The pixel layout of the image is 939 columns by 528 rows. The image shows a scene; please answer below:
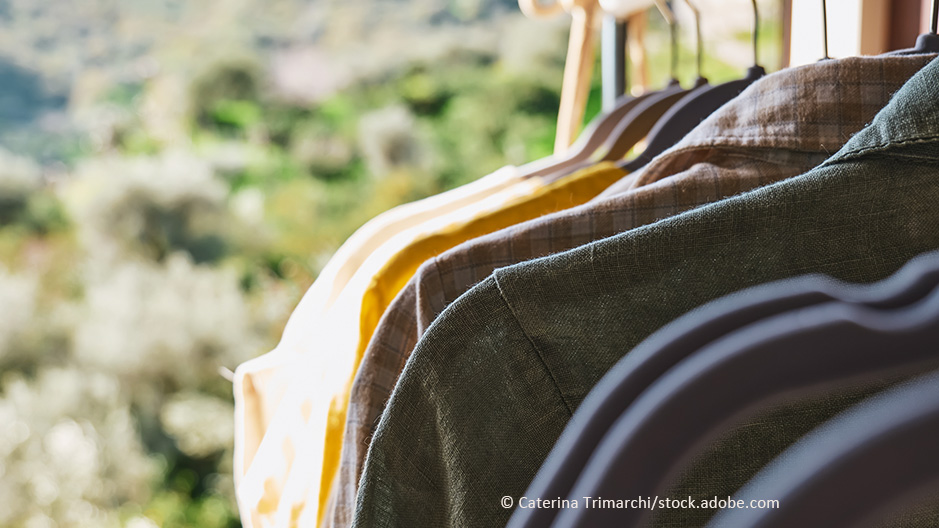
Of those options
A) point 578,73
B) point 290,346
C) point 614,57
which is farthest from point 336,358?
point 614,57

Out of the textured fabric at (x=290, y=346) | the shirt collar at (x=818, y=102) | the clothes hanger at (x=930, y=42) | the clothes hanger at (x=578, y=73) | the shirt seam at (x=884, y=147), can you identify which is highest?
the clothes hanger at (x=578, y=73)

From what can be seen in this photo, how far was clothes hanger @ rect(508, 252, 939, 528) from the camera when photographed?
19cm

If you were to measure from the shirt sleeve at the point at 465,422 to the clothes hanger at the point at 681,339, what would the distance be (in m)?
0.07

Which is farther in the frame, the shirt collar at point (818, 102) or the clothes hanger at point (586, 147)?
the clothes hanger at point (586, 147)

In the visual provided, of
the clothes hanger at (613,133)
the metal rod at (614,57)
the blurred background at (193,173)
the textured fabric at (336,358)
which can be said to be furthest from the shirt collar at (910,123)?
the blurred background at (193,173)

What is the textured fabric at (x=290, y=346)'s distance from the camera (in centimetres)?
59

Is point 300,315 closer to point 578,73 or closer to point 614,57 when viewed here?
point 578,73

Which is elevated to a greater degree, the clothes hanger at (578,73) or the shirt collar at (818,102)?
the clothes hanger at (578,73)

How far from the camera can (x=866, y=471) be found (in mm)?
154

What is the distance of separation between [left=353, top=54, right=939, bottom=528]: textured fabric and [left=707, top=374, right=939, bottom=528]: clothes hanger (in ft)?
0.36

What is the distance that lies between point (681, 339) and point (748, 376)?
0.07 ft

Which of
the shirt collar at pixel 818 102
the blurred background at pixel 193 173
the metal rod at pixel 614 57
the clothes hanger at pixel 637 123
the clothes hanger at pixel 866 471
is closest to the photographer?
the clothes hanger at pixel 866 471

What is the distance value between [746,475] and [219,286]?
1561 millimetres

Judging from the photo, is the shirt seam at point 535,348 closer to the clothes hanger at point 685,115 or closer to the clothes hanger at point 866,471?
the clothes hanger at point 866,471
